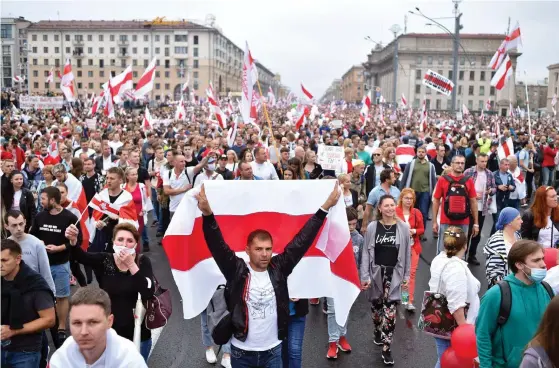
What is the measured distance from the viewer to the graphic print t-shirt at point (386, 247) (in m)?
5.46

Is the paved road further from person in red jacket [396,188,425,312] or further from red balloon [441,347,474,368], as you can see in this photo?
red balloon [441,347,474,368]

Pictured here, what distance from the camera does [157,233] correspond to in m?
10.8

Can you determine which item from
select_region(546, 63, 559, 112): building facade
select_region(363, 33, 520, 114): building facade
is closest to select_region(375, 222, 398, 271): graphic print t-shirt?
select_region(546, 63, 559, 112): building facade

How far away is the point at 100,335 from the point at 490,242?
11.6 ft

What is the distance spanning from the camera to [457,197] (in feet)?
25.3

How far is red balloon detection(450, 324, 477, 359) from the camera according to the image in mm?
3859

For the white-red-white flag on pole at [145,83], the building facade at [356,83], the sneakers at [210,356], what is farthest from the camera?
the building facade at [356,83]

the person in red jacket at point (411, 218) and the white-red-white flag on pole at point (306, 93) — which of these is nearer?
the person in red jacket at point (411, 218)

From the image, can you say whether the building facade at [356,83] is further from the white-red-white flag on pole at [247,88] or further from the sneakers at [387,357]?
the sneakers at [387,357]

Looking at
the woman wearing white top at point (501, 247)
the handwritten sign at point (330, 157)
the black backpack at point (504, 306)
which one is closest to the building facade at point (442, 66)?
the handwritten sign at point (330, 157)

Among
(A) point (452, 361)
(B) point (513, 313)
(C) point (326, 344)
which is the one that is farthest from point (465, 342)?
(C) point (326, 344)

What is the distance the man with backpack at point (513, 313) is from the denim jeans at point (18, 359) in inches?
118

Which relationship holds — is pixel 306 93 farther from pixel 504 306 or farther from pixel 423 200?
pixel 504 306

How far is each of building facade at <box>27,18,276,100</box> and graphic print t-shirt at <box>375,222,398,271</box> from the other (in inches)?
4230
